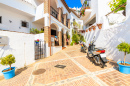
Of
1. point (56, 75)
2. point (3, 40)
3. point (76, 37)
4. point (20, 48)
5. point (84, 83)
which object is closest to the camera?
point (84, 83)

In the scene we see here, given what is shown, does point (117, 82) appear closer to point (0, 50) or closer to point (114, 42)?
point (114, 42)

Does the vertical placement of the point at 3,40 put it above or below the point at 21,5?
below

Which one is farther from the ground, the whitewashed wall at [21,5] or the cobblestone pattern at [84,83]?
the whitewashed wall at [21,5]

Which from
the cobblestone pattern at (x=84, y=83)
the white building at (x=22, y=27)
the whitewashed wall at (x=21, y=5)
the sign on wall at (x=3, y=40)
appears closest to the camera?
the cobblestone pattern at (x=84, y=83)

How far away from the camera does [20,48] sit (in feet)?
15.5

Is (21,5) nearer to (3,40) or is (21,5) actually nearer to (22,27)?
(22,27)

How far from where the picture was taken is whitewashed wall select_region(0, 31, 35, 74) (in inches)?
158

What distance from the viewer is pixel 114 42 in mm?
4664

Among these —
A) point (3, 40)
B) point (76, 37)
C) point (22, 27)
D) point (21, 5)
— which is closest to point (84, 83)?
point (3, 40)

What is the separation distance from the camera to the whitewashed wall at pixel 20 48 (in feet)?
13.2

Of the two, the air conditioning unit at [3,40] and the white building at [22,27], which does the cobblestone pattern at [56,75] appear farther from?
the air conditioning unit at [3,40]

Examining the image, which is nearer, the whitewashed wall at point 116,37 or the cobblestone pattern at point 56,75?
the cobblestone pattern at point 56,75

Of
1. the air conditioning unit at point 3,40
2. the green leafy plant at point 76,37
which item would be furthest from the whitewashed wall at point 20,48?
the green leafy plant at point 76,37

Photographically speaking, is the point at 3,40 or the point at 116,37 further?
the point at 116,37
